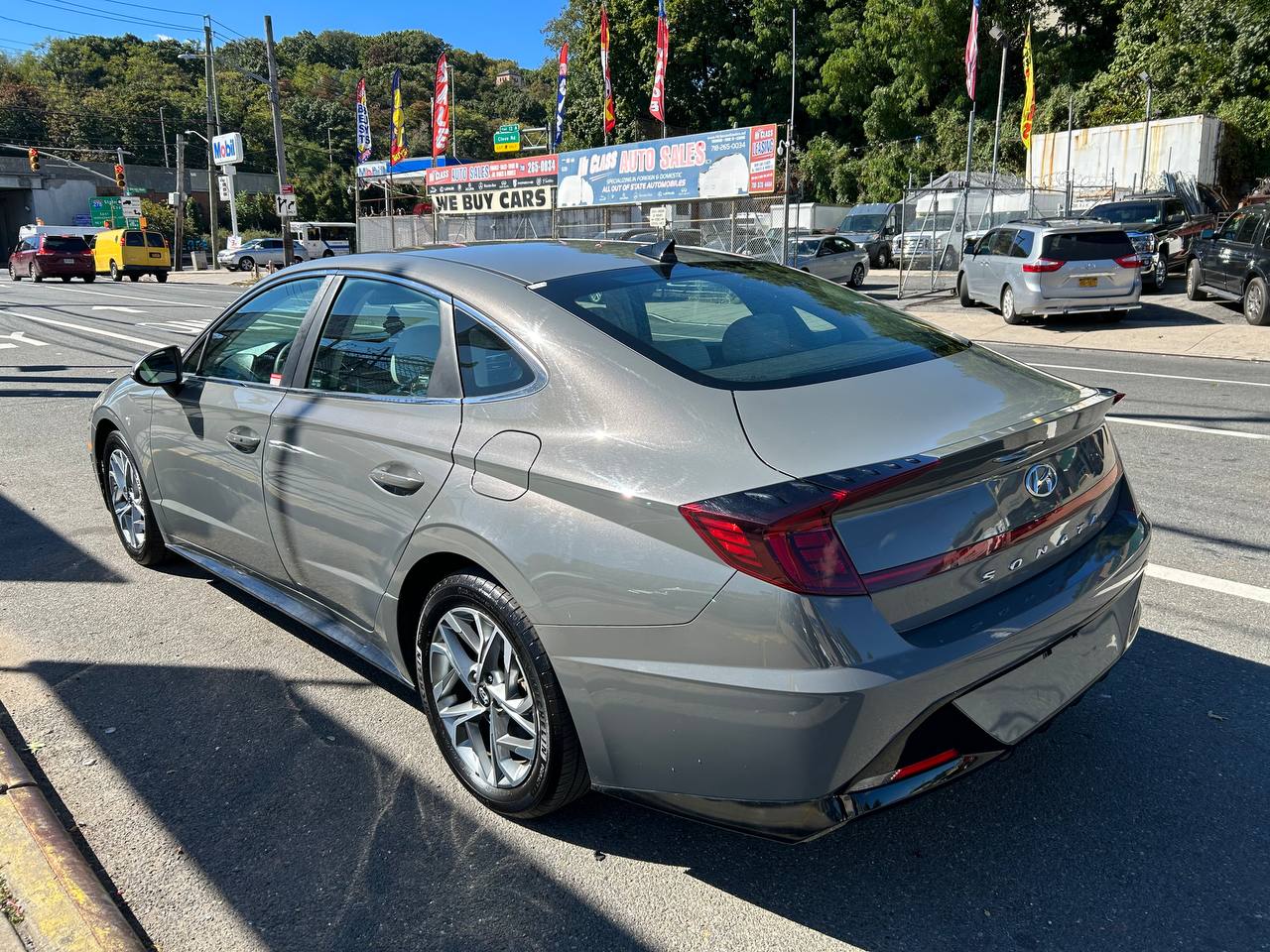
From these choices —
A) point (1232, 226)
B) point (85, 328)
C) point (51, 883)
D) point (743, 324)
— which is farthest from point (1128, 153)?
point (51, 883)

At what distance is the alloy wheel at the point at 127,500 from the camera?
498 centimetres

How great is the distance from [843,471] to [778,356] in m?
0.81

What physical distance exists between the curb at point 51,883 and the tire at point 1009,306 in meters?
15.8

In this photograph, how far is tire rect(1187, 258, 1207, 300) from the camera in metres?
16.5

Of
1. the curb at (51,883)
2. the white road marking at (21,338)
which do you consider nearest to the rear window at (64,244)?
the white road marking at (21,338)

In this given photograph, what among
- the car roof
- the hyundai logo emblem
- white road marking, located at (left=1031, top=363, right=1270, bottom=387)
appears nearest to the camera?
the hyundai logo emblem

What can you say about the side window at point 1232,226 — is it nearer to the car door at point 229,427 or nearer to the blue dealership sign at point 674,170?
the blue dealership sign at point 674,170

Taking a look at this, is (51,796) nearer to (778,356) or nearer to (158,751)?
(158,751)

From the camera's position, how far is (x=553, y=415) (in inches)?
105

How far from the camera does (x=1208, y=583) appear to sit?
4.46 meters

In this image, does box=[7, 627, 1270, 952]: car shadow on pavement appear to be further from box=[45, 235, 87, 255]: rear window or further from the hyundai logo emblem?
box=[45, 235, 87, 255]: rear window

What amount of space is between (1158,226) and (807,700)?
72.1 feet

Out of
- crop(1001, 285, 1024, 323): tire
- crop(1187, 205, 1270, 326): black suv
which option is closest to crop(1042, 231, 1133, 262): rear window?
crop(1001, 285, 1024, 323): tire

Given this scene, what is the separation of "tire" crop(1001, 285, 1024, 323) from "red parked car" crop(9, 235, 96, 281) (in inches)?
1411
